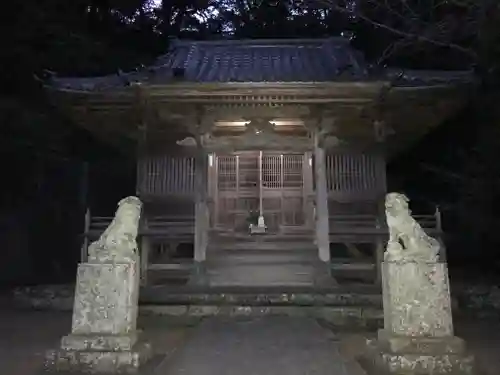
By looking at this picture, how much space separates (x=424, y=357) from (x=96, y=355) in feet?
10.1

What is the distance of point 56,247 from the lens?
15219 millimetres

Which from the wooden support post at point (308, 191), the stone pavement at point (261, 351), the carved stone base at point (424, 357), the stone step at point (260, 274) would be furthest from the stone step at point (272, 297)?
the carved stone base at point (424, 357)

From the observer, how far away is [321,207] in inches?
366

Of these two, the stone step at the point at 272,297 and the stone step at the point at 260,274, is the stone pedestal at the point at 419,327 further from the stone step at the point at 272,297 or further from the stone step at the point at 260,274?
the stone step at the point at 260,274

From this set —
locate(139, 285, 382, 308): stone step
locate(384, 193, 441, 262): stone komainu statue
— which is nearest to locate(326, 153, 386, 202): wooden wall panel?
locate(139, 285, 382, 308): stone step

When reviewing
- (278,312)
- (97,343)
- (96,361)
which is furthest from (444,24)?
(96,361)

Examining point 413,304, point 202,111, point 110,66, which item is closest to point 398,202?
point 413,304

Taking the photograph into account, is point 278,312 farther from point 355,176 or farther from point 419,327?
point 419,327

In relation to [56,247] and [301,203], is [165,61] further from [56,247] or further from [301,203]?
[56,247]

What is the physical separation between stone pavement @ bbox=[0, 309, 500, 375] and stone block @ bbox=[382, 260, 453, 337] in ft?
2.04

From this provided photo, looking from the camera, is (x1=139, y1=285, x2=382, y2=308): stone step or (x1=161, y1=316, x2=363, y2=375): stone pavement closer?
(x1=161, y1=316, x2=363, y2=375): stone pavement

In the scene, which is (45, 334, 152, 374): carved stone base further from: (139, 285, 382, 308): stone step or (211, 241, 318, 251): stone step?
(211, 241, 318, 251): stone step

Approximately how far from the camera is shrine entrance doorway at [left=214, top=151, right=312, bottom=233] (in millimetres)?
12250

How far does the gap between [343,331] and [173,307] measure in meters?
2.94
